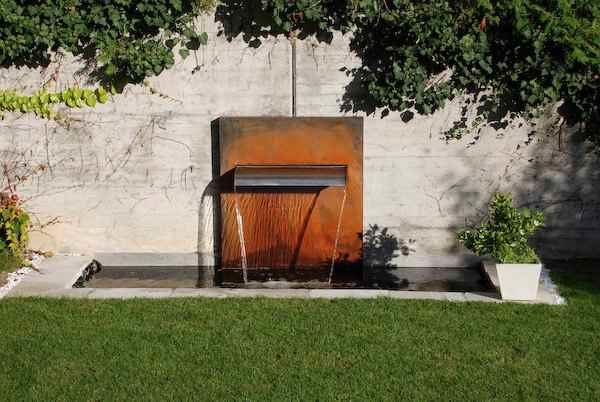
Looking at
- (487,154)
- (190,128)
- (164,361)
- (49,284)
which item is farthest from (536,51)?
(49,284)

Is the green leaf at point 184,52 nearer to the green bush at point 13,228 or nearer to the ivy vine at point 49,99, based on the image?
the ivy vine at point 49,99

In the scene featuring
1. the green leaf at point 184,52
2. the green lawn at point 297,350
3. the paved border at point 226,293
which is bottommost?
the green lawn at point 297,350

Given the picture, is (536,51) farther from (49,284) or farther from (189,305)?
(49,284)

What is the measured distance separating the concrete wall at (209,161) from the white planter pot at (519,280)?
A: 4.59ft

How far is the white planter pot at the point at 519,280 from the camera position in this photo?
7285 mm

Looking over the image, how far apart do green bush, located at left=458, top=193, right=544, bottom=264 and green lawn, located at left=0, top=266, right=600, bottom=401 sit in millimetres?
441

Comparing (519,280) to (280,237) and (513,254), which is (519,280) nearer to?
(513,254)

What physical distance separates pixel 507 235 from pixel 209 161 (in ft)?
9.80

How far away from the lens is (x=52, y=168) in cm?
873

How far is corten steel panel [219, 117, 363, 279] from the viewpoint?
845 centimetres

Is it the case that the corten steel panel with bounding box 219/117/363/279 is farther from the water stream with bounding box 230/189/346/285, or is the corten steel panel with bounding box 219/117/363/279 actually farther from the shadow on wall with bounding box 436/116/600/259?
the shadow on wall with bounding box 436/116/600/259

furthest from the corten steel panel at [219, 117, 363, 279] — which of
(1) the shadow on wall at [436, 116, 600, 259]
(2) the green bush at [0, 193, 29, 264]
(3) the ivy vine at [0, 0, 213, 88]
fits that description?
(2) the green bush at [0, 193, 29, 264]

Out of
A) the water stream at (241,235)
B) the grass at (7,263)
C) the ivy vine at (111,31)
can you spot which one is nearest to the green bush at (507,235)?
the water stream at (241,235)

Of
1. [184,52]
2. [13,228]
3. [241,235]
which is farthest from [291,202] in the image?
[13,228]
